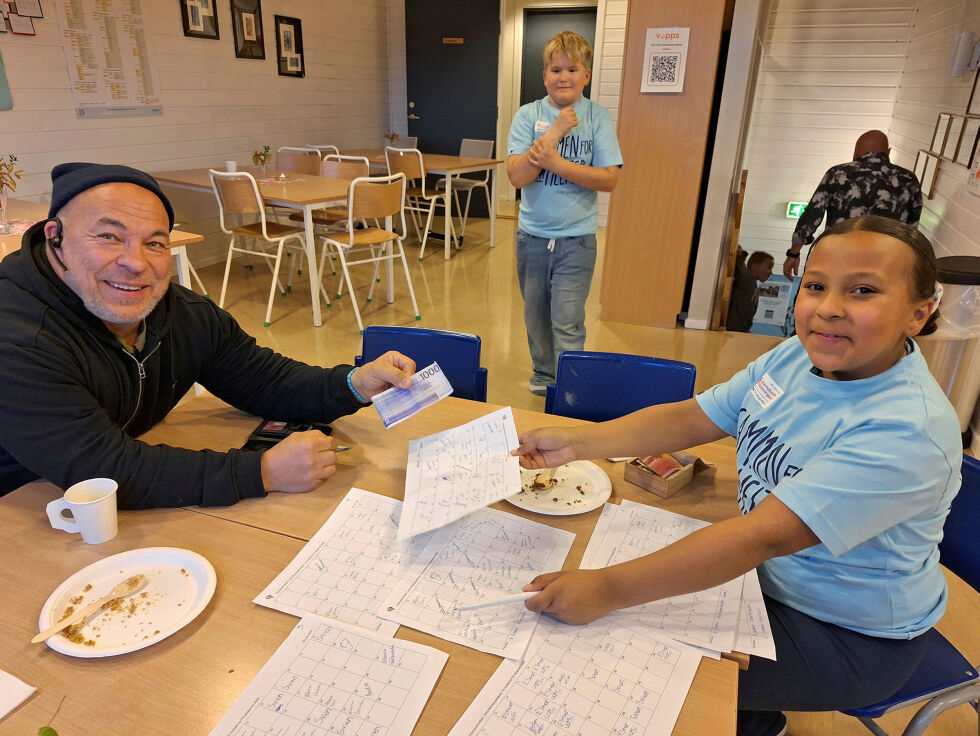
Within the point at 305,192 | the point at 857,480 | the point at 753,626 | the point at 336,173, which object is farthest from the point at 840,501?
the point at 336,173

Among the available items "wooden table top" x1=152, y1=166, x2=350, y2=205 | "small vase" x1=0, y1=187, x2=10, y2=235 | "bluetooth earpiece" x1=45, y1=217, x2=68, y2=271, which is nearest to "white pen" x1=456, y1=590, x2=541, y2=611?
"bluetooth earpiece" x1=45, y1=217, x2=68, y2=271

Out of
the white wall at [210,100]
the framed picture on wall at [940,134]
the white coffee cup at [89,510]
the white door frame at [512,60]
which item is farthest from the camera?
the white door frame at [512,60]

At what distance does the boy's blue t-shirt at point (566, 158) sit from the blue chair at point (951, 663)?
194 centimetres

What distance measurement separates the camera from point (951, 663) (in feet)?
4.02

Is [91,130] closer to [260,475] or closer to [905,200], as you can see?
[260,475]

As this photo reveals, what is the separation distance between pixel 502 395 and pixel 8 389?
2.44 m

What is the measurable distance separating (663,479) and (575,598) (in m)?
0.41

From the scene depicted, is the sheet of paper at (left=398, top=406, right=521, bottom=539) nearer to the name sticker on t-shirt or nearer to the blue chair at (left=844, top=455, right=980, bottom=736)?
the name sticker on t-shirt

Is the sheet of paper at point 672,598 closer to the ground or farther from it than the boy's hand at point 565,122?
closer to the ground

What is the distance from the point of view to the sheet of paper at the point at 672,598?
0.94 metres

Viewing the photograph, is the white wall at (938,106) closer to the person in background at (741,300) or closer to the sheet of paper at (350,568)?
the person in background at (741,300)

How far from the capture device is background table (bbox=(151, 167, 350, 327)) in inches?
163

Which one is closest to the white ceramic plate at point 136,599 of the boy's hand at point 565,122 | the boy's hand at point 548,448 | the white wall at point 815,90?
the boy's hand at point 548,448

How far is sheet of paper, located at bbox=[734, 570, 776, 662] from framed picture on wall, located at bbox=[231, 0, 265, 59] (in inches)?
251
